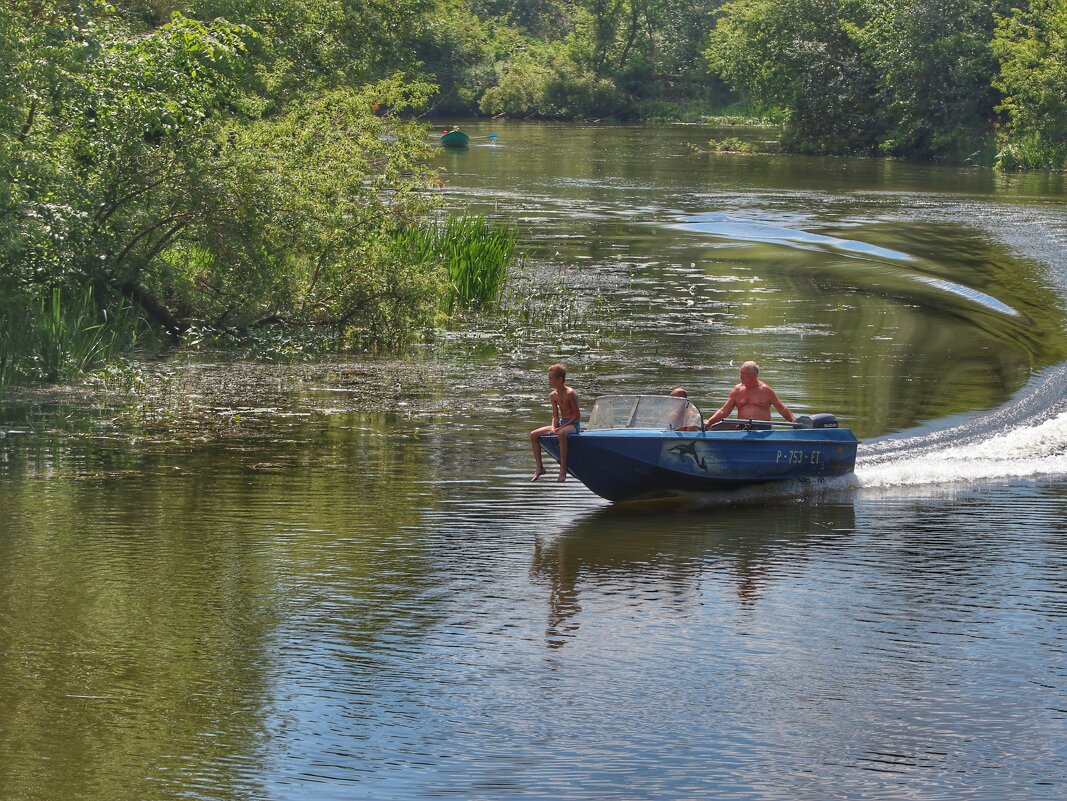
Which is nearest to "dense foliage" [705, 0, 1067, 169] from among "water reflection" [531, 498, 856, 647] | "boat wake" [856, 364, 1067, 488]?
"boat wake" [856, 364, 1067, 488]

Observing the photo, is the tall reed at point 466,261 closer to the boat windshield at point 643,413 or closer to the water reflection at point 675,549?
the boat windshield at point 643,413

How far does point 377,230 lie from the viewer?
Result: 24406mm

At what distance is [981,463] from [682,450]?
14.1 ft

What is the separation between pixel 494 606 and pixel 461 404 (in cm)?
813

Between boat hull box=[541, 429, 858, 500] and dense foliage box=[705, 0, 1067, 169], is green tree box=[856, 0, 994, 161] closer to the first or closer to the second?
dense foliage box=[705, 0, 1067, 169]

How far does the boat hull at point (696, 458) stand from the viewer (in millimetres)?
14656

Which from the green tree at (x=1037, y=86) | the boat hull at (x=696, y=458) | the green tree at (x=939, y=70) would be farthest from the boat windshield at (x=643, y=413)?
the green tree at (x=939, y=70)

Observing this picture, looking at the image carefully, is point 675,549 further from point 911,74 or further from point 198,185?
point 911,74

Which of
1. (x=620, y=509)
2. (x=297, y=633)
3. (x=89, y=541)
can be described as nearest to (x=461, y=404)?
(x=620, y=509)

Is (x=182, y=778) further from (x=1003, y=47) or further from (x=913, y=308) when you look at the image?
(x=1003, y=47)

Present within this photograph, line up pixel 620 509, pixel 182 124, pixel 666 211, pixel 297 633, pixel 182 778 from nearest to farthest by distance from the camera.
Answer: pixel 182 778
pixel 297 633
pixel 620 509
pixel 182 124
pixel 666 211

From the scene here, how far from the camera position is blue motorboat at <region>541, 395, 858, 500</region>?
1468 cm

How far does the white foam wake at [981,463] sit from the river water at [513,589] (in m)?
0.06

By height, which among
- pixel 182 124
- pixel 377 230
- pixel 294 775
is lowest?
pixel 294 775
